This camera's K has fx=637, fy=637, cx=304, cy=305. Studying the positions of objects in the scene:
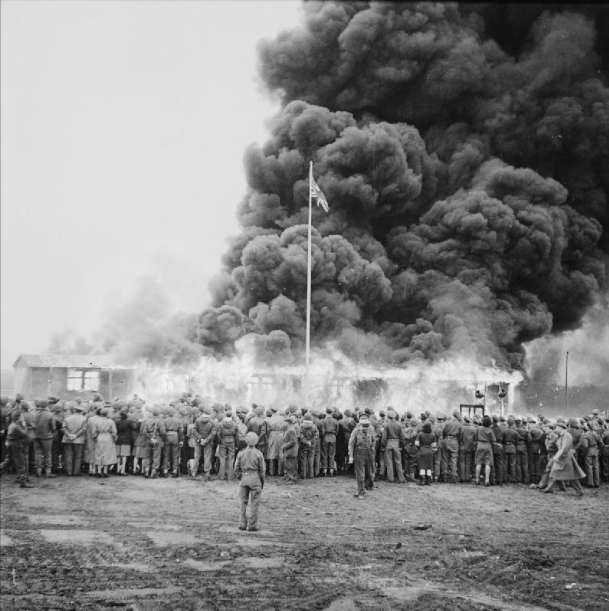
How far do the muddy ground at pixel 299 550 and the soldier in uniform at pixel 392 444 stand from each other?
150 centimetres

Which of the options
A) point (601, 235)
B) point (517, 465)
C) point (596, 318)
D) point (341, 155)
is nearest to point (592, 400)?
point (596, 318)

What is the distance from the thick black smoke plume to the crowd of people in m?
15.0

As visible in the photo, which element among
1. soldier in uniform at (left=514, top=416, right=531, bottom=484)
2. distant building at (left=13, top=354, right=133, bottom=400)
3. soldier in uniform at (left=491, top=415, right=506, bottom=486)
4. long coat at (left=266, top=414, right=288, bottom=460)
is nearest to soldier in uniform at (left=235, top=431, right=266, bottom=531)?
long coat at (left=266, top=414, right=288, bottom=460)

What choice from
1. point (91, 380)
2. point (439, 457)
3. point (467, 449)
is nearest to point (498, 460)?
point (467, 449)

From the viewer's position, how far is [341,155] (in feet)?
117

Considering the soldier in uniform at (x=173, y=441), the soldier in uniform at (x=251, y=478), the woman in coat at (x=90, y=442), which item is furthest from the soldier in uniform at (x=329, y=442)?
the soldier in uniform at (x=251, y=478)

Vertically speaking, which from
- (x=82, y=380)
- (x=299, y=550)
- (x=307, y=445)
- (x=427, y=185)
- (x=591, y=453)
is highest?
(x=427, y=185)

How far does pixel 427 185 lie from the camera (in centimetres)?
4056

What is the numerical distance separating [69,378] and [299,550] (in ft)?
85.4

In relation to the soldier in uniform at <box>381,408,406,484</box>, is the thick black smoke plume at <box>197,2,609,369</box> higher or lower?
higher

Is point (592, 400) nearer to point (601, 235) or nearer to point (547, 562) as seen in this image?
point (601, 235)

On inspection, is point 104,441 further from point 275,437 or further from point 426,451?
point 426,451

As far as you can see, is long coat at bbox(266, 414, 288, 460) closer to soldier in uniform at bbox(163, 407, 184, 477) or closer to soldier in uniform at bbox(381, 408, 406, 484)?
soldier in uniform at bbox(163, 407, 184, 477)

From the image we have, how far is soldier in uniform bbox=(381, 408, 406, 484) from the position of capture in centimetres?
1555
